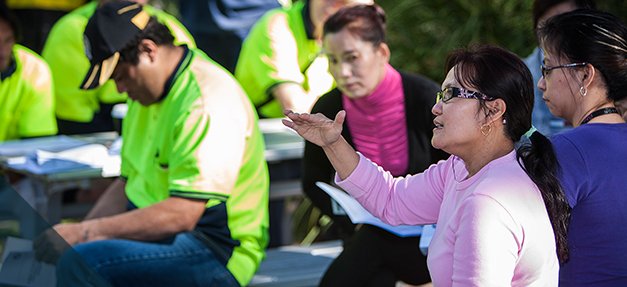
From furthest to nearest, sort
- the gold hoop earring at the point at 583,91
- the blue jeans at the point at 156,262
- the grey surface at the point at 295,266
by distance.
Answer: the grey surface at the point at 295,266 → the blue jeans at the point at 156,262 → the gold hoop earring at the point at 583,91

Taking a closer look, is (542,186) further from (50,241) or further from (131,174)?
(131,174)

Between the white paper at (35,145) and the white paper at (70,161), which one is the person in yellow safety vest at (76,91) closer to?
the white paper at (35,145)

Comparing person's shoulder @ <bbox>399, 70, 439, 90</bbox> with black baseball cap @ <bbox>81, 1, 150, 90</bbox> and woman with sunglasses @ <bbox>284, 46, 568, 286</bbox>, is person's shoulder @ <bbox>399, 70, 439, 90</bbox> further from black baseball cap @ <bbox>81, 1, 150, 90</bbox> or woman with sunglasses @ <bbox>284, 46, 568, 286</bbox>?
woman with sunglasses @ <bbox>284, 46, 568, 286</bbox>

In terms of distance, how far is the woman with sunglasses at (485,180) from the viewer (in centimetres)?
212

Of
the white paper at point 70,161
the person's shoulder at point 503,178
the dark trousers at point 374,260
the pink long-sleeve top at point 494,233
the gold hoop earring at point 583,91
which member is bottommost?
the white paper at point 70,161

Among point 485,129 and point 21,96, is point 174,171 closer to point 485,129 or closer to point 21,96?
point 485,129

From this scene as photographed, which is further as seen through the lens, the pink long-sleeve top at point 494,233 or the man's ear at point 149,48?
the man's ear at point 149,48

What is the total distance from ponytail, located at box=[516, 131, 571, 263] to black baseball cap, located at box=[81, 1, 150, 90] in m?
1.51

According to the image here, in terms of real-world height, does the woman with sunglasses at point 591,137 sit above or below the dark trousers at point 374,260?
above

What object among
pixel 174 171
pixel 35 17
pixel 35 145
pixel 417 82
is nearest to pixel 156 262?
pixel 174 171

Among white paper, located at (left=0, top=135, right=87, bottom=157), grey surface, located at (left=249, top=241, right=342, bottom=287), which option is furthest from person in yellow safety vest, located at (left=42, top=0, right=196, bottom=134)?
grey surface, located at (left=249, top=241, right=342, bottom=287)

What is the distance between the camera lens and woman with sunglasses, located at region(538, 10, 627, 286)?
237cm

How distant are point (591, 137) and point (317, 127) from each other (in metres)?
0.63

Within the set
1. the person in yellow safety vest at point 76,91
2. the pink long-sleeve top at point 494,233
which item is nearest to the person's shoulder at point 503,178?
the pink long-sleeve top at point 494,233
